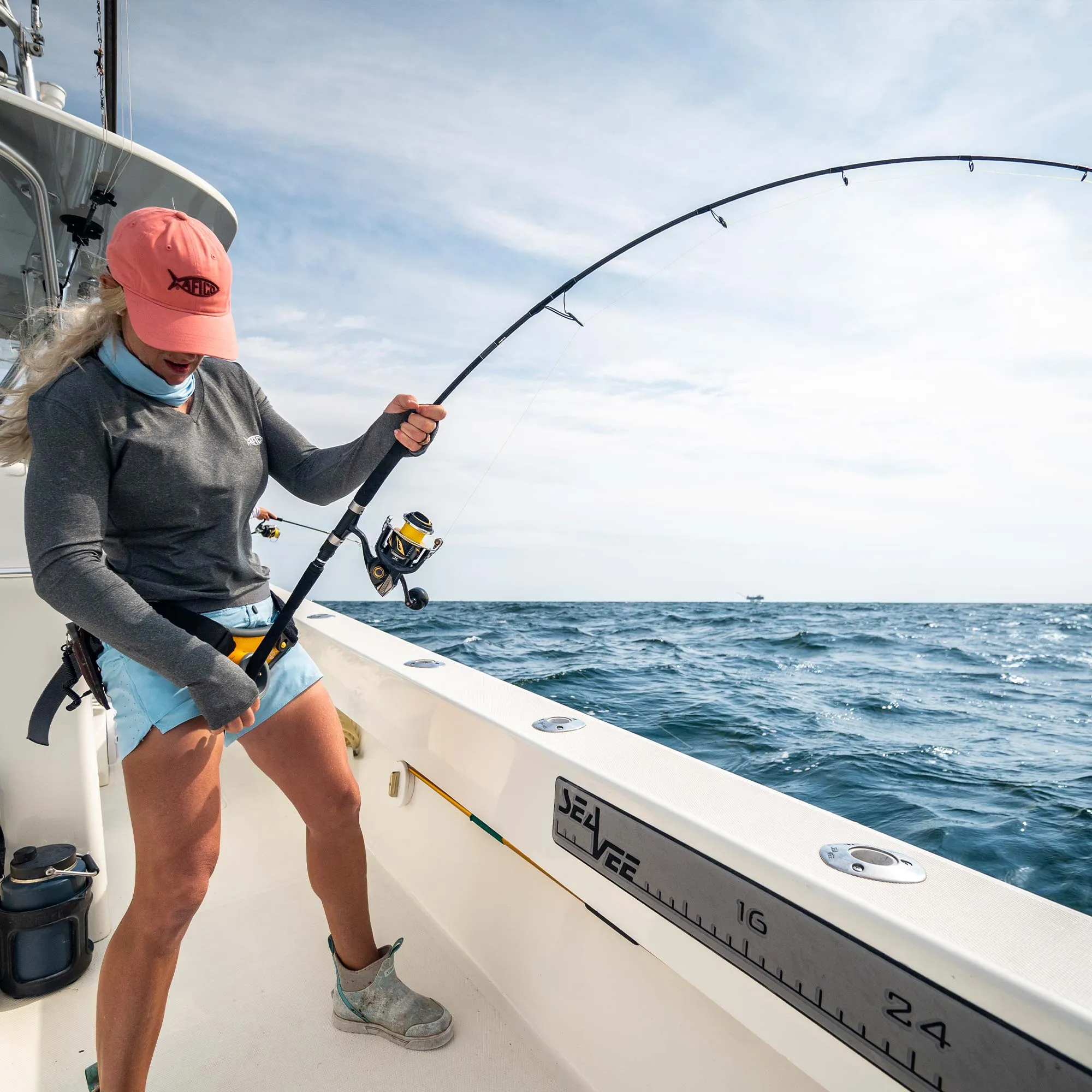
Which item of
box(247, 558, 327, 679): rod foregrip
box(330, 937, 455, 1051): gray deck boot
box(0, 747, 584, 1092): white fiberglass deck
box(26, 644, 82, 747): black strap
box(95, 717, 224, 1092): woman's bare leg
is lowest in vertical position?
box(0, 747, 584, 1092): white fiberglass deck

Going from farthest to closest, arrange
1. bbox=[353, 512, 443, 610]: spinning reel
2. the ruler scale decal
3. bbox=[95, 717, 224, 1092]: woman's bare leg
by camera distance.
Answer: bbox=[353, 512, 443, 610]: spinning reel, bbox=[95, 717, 224, 1092]: woman's bare leg, the ruler scale decal

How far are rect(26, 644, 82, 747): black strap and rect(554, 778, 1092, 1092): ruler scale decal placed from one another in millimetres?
936

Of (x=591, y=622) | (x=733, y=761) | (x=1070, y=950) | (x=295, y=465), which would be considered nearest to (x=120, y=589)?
(x=295, y=465)

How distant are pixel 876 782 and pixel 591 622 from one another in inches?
331

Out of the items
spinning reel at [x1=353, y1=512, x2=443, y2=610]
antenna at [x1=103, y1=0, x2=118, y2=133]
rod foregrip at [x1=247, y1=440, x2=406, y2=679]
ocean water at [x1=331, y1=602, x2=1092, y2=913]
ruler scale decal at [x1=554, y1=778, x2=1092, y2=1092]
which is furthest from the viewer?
antenna at [x1=103, y1=0, x2=118, y2=133]

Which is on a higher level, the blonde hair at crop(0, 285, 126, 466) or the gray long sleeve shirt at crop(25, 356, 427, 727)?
the blonde hair at crop(0, 285, 126, 466)

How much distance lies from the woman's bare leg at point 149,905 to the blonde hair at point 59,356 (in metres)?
0.49

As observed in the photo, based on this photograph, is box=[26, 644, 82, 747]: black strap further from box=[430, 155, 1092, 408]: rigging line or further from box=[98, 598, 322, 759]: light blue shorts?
box=[430, 155, 1092, 408]: rigging line

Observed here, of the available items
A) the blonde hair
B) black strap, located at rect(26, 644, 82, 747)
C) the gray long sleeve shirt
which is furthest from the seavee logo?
the blonde hair

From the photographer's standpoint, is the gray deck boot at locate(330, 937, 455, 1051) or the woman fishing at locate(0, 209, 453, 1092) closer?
the woman fishing at locate(0, 209, 453, 1092)

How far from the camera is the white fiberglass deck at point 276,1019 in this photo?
1.36 metres

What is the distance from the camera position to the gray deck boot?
4.69 feet

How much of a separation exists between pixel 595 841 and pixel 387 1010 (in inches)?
26.9

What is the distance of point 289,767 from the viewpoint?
128 cm
